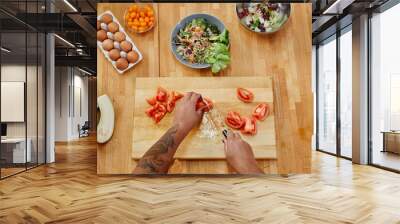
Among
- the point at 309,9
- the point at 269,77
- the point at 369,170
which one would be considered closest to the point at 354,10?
the point at 309,9

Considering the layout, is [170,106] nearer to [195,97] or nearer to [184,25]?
[195,97]

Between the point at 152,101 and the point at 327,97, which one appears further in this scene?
the point at 327,97

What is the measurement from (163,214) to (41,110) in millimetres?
4713

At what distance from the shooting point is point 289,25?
19.9 ft

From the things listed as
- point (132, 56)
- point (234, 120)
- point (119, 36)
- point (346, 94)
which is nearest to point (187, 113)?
point (234, 120)

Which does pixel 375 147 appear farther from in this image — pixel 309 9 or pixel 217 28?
pixel 217 28

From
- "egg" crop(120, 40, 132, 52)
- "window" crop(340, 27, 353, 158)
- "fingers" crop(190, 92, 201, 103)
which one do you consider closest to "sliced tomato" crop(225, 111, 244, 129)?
"fingers" crop(190, 92, 201, 103)

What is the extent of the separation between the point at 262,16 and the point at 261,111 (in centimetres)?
146

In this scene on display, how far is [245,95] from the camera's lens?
5.84 meters

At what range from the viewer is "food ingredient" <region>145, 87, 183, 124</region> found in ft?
19.1

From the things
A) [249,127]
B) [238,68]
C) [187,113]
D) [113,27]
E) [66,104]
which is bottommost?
[249,127]

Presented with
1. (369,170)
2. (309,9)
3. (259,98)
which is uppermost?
(309,9)

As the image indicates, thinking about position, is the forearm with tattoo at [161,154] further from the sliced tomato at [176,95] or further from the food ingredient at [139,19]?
the food ingredient at [139,19]

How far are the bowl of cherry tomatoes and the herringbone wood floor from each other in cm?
233
